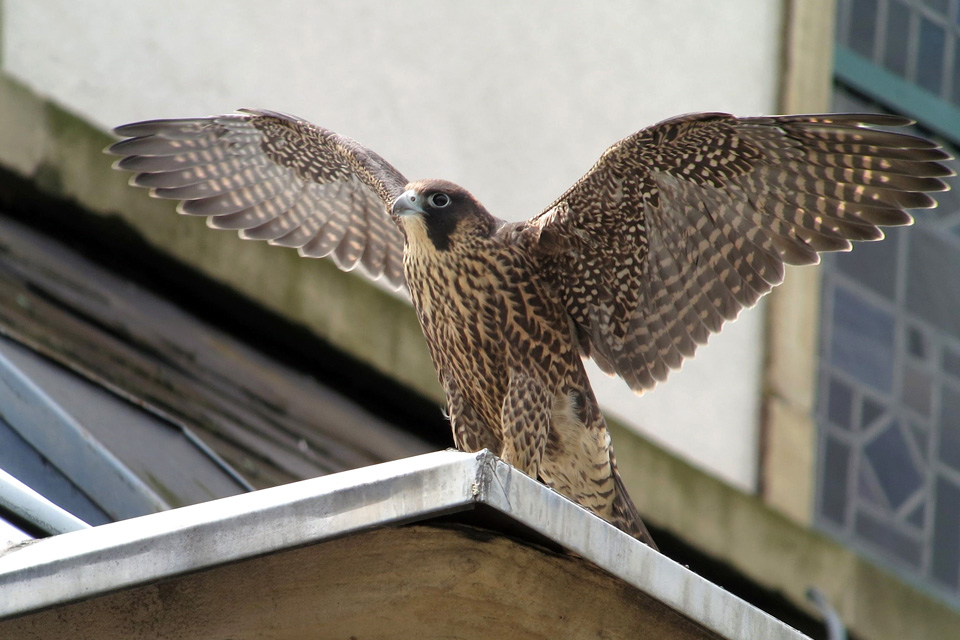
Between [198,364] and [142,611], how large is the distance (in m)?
3.54

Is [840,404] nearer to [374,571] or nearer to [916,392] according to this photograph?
[916,392]

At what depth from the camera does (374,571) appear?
2953mm

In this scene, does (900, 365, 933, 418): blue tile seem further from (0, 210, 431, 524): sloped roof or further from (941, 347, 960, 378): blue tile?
(0, 210, 431, 524): sloped roof

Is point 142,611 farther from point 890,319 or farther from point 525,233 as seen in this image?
point 890,319

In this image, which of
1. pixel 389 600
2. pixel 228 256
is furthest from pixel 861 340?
pixel 389 600

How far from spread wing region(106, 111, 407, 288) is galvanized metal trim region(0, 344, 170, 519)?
1490 mm

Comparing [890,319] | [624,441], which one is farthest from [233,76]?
[890,319]

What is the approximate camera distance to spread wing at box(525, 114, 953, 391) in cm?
460

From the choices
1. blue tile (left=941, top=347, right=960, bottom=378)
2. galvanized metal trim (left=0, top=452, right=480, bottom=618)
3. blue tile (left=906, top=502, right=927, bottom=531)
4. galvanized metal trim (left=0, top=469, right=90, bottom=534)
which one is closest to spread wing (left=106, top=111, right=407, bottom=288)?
galvanized metal trim (left=0, top=469, right=90, bottom=534)

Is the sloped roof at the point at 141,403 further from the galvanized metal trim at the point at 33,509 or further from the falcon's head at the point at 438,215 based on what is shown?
the falcon's head at the point at 438,215

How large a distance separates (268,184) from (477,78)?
231 centimetres

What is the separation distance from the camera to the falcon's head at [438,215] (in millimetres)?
4453

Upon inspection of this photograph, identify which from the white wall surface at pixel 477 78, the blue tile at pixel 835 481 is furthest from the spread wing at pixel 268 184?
the blue tile at pixel 835 481

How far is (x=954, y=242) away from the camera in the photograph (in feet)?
31.3
